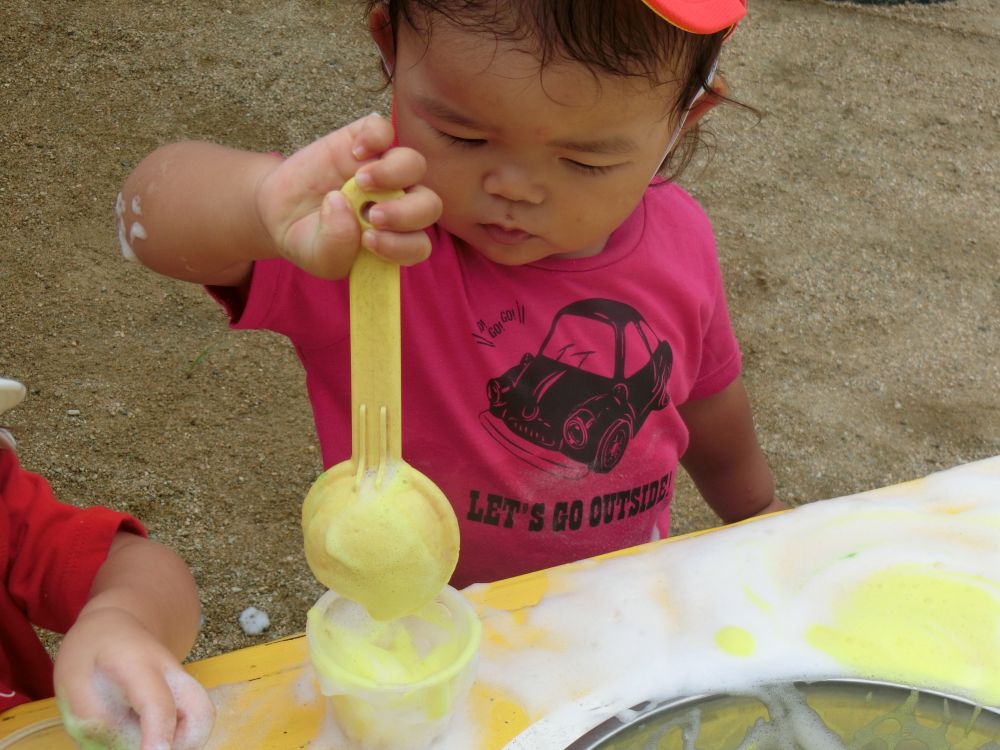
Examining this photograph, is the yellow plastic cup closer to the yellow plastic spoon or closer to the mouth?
the yellow plastic spoon

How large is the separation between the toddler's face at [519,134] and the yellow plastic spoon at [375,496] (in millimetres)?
168

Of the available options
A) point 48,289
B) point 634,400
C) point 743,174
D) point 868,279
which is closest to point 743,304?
point 868,279

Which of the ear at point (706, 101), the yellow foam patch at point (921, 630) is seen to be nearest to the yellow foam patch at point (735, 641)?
the yellow foam patch at point (921, 630)

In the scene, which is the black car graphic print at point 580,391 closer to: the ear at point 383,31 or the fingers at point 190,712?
the ear at point 383,31

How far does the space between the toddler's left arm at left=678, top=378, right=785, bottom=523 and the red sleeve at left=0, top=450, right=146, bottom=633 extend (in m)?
0.59

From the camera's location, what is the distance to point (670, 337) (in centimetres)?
93

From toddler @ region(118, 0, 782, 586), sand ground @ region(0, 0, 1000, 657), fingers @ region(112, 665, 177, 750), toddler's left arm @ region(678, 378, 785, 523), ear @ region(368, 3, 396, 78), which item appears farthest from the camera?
sand ground @ region(0, 0, 1000, 657)

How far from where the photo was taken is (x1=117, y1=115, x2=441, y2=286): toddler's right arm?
19.2 inches

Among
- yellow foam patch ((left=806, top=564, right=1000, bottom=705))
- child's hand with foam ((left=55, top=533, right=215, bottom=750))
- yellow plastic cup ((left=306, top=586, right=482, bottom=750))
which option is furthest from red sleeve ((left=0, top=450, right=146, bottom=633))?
yellow foam patch ((left=806, top=564, right=1000, bottom=705))

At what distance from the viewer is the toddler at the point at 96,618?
50 centimetres

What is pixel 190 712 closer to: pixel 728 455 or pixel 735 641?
pixel 735 641

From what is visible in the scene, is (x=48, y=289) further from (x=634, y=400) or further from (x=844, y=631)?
(x=844, y=631)

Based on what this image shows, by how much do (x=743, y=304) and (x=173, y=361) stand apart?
3.54 feet

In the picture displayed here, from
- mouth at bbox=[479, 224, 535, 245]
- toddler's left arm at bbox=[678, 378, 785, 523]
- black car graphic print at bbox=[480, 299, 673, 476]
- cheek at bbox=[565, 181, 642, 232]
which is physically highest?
cheek at bbox=[565, 181, 642, 232]
